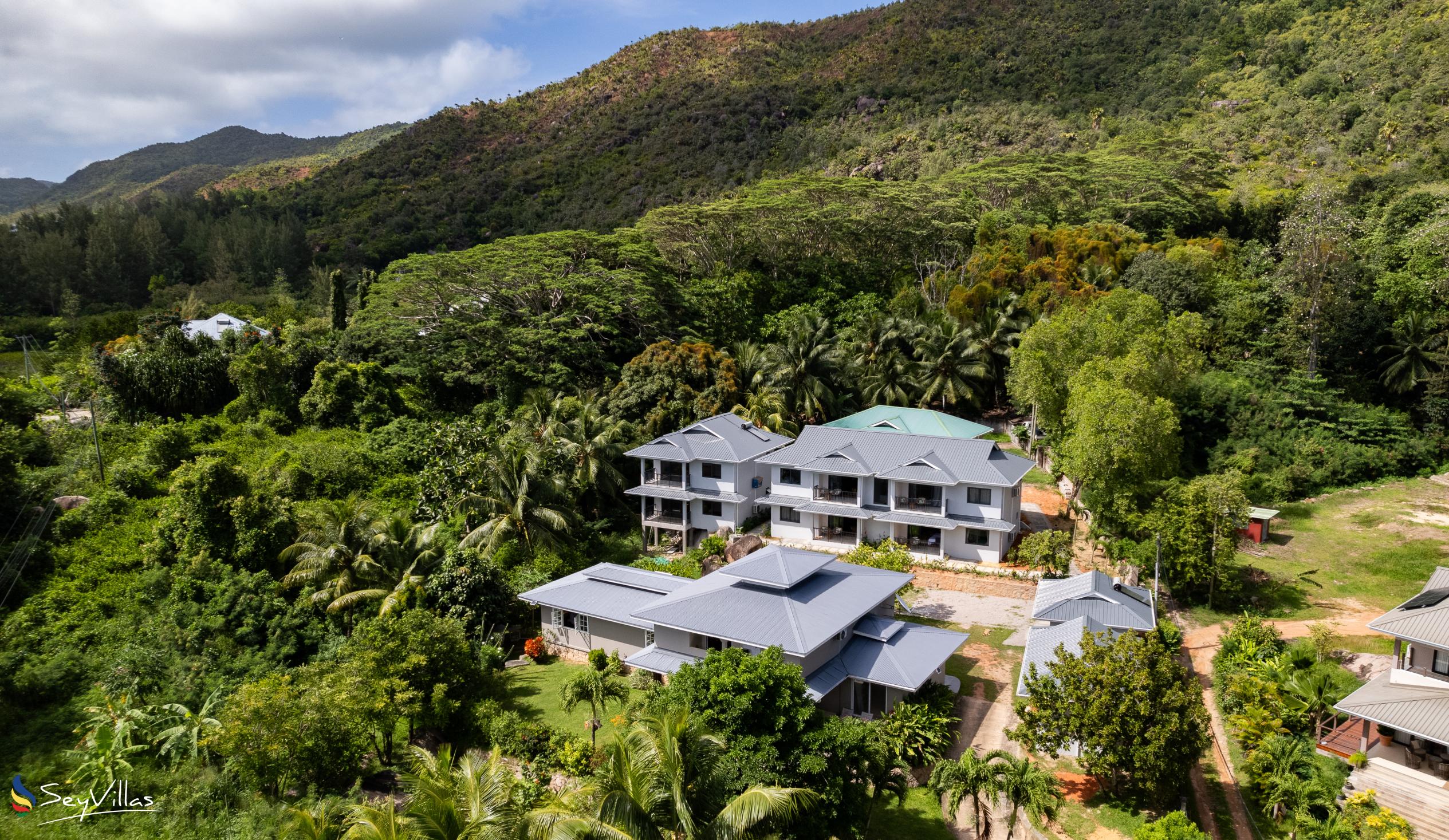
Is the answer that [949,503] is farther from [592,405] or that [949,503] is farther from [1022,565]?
[592,405]

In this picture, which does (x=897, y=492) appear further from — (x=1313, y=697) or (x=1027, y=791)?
(x=1027, y=791)

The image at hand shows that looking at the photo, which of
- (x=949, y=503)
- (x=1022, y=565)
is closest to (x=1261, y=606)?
(x=1022, y=565)

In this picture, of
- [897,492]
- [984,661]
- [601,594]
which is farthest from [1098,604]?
[601,594]

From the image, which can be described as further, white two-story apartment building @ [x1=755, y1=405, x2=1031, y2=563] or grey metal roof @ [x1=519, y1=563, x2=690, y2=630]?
white two-story apartment building @ [x1=755, y1=405, x2=1031, y2=563]

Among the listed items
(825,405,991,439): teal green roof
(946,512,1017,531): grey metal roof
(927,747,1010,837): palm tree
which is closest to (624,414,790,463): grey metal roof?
(825,405,991,439): teal green roof

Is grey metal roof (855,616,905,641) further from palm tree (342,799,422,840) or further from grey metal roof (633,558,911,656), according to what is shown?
palm tree (342,799,422,840)

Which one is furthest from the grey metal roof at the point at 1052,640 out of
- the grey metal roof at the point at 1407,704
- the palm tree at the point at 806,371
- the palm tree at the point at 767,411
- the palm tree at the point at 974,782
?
the palm tree at the point at 806,371

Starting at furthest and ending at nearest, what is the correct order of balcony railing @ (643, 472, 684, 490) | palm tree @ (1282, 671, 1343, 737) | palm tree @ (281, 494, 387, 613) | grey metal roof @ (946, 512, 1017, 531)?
balcony railing @ (643, 472, 684, 490) → grey metal roof @ (946, 512, 1017, 531) → palm tree @ (281, 494, 387, 613) → palm tree @ (1282, 671, 1343, 737)
